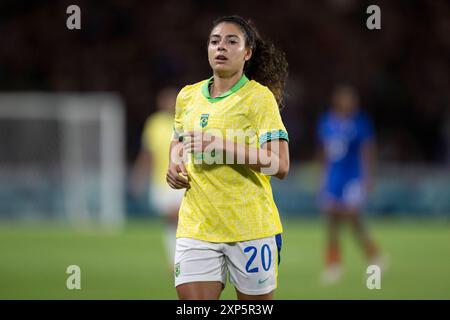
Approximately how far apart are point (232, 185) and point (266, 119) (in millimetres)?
469

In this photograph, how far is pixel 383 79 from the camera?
93.0 ft

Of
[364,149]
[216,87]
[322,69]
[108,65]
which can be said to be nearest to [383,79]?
[322,69]

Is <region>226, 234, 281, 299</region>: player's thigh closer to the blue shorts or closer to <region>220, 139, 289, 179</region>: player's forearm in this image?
<region>220, 139, 289, 179</region>: player's forearm

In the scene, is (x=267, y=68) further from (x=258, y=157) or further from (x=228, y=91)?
(x=258, y=157)

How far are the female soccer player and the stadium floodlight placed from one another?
1550cm

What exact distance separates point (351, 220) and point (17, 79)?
53.8 feet

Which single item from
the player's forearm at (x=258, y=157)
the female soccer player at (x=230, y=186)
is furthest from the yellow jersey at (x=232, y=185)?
the player's forearm at (x=258, y=157)

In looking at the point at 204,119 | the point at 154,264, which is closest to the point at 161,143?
the point at 154,264

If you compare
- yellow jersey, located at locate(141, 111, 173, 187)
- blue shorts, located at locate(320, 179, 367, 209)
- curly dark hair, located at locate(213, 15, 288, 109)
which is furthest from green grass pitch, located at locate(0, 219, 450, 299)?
curly dark hair, located at locate(213, 15, 288, 109)

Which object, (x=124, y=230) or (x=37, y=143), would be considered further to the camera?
(x=37, y=143)

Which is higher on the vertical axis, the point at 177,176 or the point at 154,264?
the point at 177,176

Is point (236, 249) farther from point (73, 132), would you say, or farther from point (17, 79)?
point (17, 79)

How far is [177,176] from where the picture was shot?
21.0 ft

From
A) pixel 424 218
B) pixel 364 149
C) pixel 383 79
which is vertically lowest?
pixel 424 218
